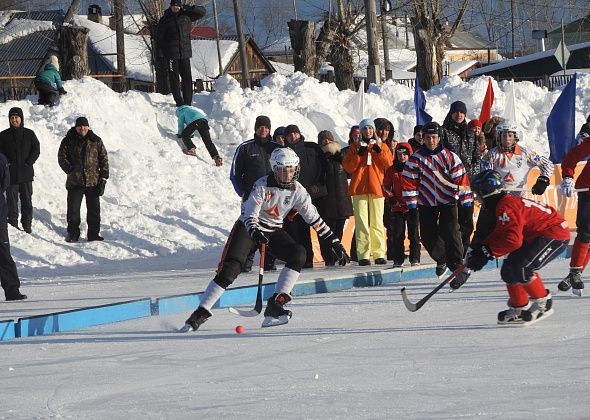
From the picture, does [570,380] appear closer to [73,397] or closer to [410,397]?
[410,397]

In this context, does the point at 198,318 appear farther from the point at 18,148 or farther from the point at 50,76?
the point at 50,76

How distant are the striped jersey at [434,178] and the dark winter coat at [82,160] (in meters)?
5.38

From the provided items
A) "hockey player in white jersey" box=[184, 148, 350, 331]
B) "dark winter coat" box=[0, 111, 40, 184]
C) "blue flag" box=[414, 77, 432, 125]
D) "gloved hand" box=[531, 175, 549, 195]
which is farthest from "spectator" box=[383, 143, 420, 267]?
"blue flag" box=[414, 77, 432, 125]

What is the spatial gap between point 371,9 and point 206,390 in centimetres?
1803

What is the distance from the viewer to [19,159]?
51.0 ft

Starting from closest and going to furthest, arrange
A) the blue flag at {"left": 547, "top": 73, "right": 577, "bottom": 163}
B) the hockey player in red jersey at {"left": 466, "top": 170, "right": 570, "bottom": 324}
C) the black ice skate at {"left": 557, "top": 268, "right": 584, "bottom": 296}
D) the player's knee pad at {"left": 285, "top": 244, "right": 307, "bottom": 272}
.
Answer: the hockey player in red jersey at {"left": 466, "top": 170, "right": 570, "bottom": 324}, the player's knee pad at {"left": 285, "top": 244, "right": 307, "bottom": 272}, the black ice skate at {"left": 557, "top": 268, "right": 584, "bottom": 296}, the blue flag at {"left": 547, "top": 73, "right": 577, "bottom": 163}

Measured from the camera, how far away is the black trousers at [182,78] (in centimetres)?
1936

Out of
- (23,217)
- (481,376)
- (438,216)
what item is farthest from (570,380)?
(23,217)

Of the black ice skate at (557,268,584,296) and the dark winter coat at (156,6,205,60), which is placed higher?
the dark winter coat at (156,6,205,60)

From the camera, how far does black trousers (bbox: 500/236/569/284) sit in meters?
8.59

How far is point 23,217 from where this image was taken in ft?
52.0

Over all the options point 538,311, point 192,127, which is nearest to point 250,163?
point 538,311

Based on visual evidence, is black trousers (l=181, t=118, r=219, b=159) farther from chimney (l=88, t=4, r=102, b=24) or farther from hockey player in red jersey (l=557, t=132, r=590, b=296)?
chimney (l=88, t=4, r=102, b=24)

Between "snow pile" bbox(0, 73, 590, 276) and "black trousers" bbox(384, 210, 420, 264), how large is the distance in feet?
9.03
